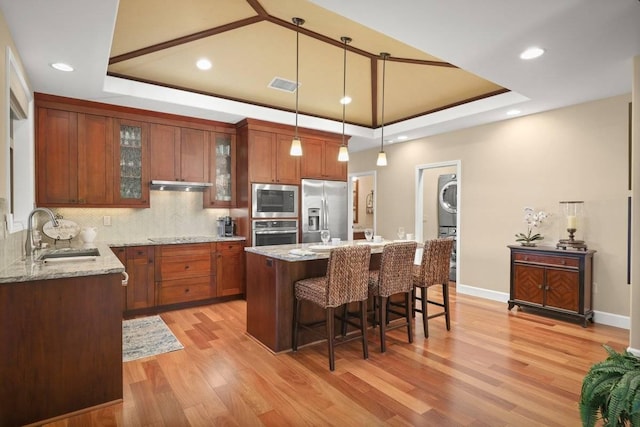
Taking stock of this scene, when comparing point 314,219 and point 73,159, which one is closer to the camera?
point 73,159

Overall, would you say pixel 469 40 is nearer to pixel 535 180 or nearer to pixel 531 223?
pixel 535 180

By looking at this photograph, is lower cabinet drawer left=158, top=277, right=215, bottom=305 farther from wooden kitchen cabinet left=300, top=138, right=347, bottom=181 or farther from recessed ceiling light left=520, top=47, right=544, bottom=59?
recessed ceiling light left=520, top=47, right=544, bottom=59

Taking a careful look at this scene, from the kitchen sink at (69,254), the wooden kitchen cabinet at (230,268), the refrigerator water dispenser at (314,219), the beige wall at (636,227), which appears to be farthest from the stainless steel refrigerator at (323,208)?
the beige wall at (636,227)

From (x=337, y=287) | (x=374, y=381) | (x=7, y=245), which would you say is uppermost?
(x=7, y=245)

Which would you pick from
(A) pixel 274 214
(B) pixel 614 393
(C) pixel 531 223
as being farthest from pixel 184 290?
(C) pixel 531 223

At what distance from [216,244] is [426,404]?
11.2 ft

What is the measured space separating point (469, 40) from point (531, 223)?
297cm

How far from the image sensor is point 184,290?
4.60 metres

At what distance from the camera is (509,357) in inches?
122

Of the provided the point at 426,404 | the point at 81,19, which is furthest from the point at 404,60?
the point at 426,404

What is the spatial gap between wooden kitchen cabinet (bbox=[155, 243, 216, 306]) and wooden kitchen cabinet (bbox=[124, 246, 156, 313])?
80 millimetres

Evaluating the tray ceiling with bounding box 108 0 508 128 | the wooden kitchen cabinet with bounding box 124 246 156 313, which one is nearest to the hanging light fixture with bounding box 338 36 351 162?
the tray ceiling with bounding box 108 0 508 128

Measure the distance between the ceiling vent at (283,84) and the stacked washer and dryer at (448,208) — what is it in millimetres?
3465

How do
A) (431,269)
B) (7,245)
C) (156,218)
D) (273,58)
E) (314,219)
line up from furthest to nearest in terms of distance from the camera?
(314,219)
(156,218)
(273,58)
(431,269)
(7,245)
